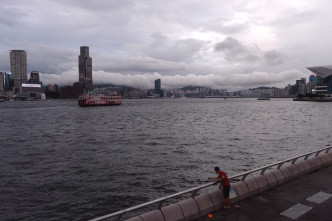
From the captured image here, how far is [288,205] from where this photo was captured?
10.7m

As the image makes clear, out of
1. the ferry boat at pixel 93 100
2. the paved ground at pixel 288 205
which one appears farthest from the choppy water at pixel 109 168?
the ferry boat at pixel 93 100

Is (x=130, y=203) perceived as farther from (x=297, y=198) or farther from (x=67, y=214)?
(x=297, y=198)

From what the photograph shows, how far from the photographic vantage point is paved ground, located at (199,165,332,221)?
9.71m

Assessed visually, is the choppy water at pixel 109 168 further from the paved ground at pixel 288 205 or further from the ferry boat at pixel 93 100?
the ferry boat at pixel 93 100

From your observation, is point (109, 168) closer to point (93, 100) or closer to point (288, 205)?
point (288, 205)

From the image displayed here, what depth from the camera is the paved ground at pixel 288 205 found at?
9.71 meters

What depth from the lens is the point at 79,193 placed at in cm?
1834

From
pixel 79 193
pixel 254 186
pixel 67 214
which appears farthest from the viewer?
pixel 79 193

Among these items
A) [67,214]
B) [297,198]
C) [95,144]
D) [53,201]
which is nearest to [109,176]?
[53,201]

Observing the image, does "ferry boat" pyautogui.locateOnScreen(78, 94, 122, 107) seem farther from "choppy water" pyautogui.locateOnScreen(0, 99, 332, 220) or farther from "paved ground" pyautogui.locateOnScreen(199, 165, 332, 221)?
"paved ground" pyautogui.locateOnScreen(199, 165, 332, 221)

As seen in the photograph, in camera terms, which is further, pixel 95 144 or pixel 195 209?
pixel 95 144

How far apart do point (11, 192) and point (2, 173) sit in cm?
619

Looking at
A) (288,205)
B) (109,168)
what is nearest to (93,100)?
(109,168)

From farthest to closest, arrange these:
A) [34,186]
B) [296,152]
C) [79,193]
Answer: [296,152] → [34,186] → [79,193]
